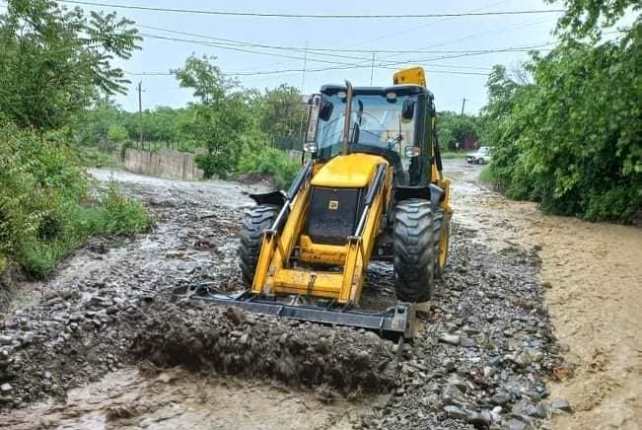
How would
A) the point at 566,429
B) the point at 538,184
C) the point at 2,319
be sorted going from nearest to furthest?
the point at 566,429
the point at 2,319
the point at 538,184

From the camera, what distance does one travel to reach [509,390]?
4859 millimetres

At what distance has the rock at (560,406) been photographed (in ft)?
15.2

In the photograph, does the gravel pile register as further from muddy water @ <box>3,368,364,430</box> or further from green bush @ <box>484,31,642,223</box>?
green bush @ <box>484,31,642,223</box>

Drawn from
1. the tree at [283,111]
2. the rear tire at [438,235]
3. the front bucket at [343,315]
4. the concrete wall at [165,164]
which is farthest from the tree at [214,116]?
the front bucket at [343,315]

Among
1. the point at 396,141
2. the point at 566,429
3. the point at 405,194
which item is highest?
the point at 396,141

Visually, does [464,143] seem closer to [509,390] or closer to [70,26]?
[70,26]

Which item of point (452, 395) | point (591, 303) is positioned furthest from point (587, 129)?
point (452, 395)

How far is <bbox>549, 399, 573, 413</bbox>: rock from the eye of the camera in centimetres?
464

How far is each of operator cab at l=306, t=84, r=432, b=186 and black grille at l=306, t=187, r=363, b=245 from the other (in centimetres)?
92

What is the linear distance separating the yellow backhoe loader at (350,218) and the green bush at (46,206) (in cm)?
241

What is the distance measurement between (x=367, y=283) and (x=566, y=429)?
3.16m

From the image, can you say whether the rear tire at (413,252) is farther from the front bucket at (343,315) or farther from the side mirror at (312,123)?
the side mirror at (312,123)

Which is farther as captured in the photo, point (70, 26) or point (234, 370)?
point (70, 26)

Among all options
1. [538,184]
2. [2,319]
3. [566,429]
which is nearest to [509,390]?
[566,429]
